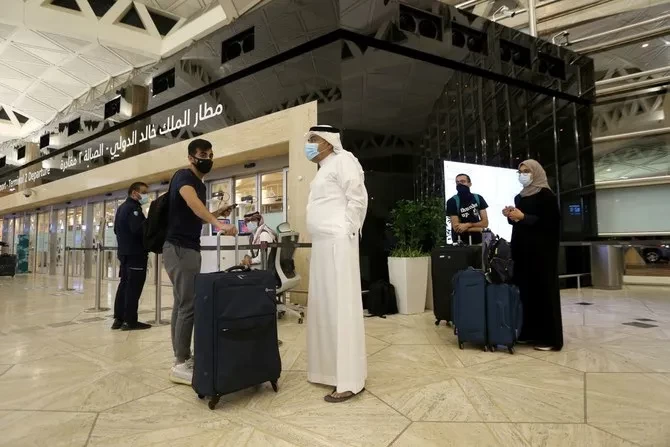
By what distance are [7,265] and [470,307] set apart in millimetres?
14456

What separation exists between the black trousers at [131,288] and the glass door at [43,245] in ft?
40.4

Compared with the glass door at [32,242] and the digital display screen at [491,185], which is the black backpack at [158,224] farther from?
the glass door at [32,242]

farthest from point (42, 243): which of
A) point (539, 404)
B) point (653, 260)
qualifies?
point (653, 260)

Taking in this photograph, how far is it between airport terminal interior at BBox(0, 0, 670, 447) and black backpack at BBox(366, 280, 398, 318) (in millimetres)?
129

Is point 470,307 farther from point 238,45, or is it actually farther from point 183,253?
point 238,45

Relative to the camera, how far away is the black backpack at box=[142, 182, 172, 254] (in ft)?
7.78

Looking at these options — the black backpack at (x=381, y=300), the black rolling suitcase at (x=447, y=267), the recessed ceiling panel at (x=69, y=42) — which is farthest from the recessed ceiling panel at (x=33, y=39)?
the black rolling suitcase at (x=447, y=267)

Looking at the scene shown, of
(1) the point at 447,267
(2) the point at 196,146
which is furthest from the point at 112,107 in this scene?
(1) the point at 447,267

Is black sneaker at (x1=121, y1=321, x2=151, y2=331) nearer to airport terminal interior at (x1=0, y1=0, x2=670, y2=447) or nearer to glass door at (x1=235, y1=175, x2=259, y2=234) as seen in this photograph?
airport terminal interior at (x1=0, y1=0, x2=670, y2=447)

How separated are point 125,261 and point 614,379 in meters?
4.48

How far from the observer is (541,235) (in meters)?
3.04

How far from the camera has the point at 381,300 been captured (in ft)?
15.2

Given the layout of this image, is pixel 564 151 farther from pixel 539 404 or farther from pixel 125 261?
pixel 125 261

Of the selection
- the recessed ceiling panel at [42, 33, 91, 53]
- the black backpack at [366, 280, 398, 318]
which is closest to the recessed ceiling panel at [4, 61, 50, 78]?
the recessed ceiling panel at [42, 33, 91, 53]
